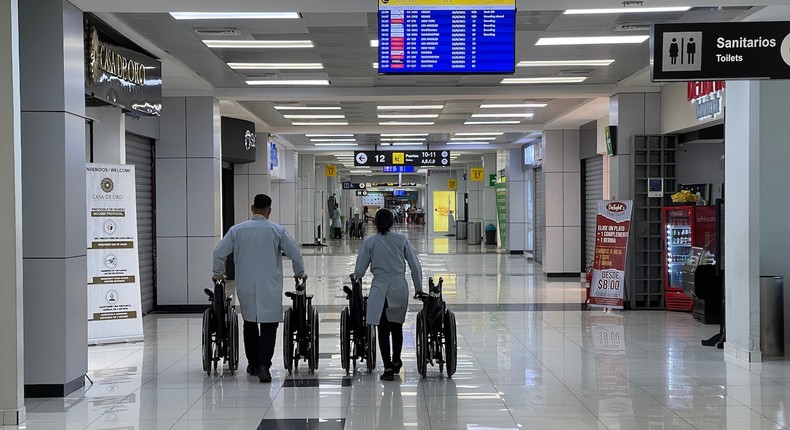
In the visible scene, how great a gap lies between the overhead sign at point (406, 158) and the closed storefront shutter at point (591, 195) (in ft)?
16.3

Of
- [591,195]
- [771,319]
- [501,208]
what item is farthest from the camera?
[501,208]

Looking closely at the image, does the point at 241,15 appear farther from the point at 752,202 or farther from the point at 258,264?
the point at 752,202

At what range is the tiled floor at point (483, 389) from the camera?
5.55 metres

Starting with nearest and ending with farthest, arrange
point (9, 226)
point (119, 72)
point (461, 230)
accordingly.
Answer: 1. point (9, 226)
2. point (119, 72)
3. point (461, 230)

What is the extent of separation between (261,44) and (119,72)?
1.59 m

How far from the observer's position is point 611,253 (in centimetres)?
1191

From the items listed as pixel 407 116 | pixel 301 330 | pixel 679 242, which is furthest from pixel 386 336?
pixel 407 116

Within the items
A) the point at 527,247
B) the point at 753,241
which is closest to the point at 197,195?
the point at 753,241

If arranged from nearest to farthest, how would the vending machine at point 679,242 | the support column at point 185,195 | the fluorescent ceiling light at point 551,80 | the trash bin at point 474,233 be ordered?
the vending machine at point 679,242 < the fluorescent ceiling light at point 551,80 < the support column at point 185,195 < the trash bin at point 474,233

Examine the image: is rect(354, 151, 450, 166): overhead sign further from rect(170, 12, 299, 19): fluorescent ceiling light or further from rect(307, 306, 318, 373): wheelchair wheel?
rect(307, 306, 318, 373): wheelchair wheel

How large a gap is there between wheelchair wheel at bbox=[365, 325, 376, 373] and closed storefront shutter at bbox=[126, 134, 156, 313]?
5.39 m

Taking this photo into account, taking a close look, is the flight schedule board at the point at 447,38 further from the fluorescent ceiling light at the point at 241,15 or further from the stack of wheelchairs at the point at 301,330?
the stack of wheelchairs at the point at 301,330

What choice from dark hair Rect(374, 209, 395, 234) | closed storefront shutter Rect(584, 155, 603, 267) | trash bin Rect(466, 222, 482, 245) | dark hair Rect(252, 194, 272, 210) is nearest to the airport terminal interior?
dark hair Rect(374, 209, 395, 234)

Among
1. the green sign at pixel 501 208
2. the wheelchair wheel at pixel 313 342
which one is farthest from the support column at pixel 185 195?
the green sign at pixel 501 208
